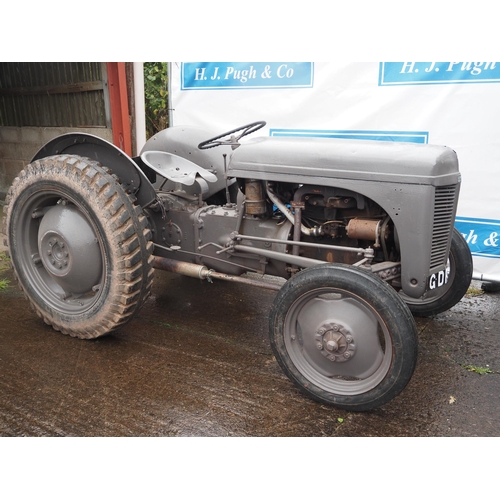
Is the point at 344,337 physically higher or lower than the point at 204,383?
higher

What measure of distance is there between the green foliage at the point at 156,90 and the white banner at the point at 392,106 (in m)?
3.40

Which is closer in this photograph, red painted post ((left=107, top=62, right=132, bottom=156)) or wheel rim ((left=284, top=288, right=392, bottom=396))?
wheel rim ((left=284, top=288, right=392, bottom=396))

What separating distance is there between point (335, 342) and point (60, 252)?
187 centimetres

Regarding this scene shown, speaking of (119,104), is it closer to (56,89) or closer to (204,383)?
(56,89)

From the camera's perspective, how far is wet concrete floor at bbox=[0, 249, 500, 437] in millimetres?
2340

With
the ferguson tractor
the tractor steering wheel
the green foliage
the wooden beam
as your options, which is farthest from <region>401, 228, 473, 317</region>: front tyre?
the green foliage

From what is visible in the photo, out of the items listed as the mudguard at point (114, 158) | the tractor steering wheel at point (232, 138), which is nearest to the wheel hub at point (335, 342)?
the tractor steering wheel at point (232, 138)

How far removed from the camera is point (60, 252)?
125 inches

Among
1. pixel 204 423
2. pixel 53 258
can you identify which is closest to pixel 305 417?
pixel 204 423

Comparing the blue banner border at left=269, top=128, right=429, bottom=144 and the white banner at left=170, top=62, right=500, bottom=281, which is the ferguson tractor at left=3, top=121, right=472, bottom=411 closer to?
the white banner at left=170, top=62, right=500, bottom=281

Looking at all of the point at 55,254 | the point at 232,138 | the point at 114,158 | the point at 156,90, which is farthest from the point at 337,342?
the point at 156,90

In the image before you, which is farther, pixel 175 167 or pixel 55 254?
pixel 175 167

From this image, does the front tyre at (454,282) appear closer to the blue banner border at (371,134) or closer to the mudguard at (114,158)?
the blue banner border at (371,134)

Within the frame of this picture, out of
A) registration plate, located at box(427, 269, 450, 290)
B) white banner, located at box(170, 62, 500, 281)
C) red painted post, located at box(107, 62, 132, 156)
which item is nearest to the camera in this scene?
registration plate, located at box(427, 269, 450, 290)
